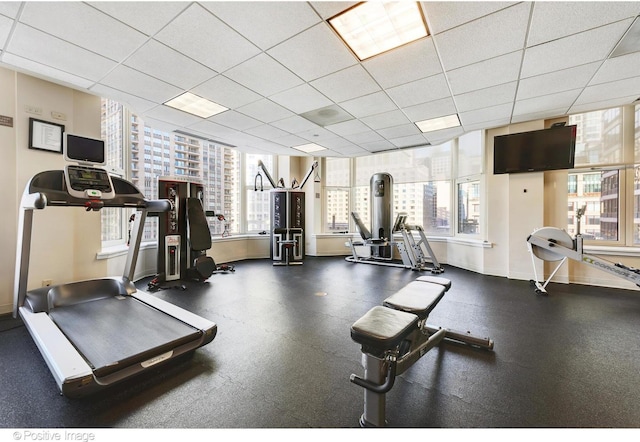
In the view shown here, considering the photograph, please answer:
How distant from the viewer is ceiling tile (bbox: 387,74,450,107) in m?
3.24

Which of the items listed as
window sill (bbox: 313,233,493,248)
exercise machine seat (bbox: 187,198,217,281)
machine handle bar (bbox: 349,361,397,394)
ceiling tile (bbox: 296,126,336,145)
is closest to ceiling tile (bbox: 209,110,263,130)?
ceiling tile (bbox: 296,126,336,145)

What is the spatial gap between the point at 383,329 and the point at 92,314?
2832 millimetres

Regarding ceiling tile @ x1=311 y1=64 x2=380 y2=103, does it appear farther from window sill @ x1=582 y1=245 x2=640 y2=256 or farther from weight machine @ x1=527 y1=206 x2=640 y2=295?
window sill @ x1=582 y1=245 x2=640 y2=256

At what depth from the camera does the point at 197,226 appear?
4734 mm

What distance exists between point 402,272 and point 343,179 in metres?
3.37

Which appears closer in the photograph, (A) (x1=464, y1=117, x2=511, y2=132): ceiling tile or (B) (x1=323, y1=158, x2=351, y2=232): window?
(A) (x1=464, y1=117, x2=511, y2=132): ceiling tile

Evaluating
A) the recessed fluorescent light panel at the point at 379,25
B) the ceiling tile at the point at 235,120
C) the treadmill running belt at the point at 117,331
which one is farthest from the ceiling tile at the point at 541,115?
the treadmill running belt at the point at 117,331

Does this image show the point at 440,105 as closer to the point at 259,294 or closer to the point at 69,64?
the point at 259,294

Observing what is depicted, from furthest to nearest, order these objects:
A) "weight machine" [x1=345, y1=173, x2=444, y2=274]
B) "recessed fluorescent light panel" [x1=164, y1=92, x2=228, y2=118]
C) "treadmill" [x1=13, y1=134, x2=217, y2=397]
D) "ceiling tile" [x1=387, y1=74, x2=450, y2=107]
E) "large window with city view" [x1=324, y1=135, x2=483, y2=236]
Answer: "weight machine" [x1=345, y1=173, x2=444, y2=274] < "large window with city view" [x1=324, y1=135, x2=483, y2=236] < "recessed fluorescent light panel" [x1=164, y1=92, x2=228, y2=118] < "ceiling tile" [x1=387, y1=74, x2=450, y2=107] < "treadmill" [x1=13, y1=134, x2=217, y2=397]

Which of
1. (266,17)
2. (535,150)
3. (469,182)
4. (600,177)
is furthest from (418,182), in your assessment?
(266,17)

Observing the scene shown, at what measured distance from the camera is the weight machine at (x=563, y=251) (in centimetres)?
356

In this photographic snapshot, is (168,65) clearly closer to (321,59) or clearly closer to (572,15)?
(321,59)

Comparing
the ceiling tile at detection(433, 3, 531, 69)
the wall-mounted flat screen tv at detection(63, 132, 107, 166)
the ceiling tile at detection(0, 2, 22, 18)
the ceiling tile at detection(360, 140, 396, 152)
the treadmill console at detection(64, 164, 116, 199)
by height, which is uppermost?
the ceiling tile at detection(360, 140, 396, 152)

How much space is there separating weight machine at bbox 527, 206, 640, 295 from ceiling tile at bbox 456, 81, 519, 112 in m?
2.06
